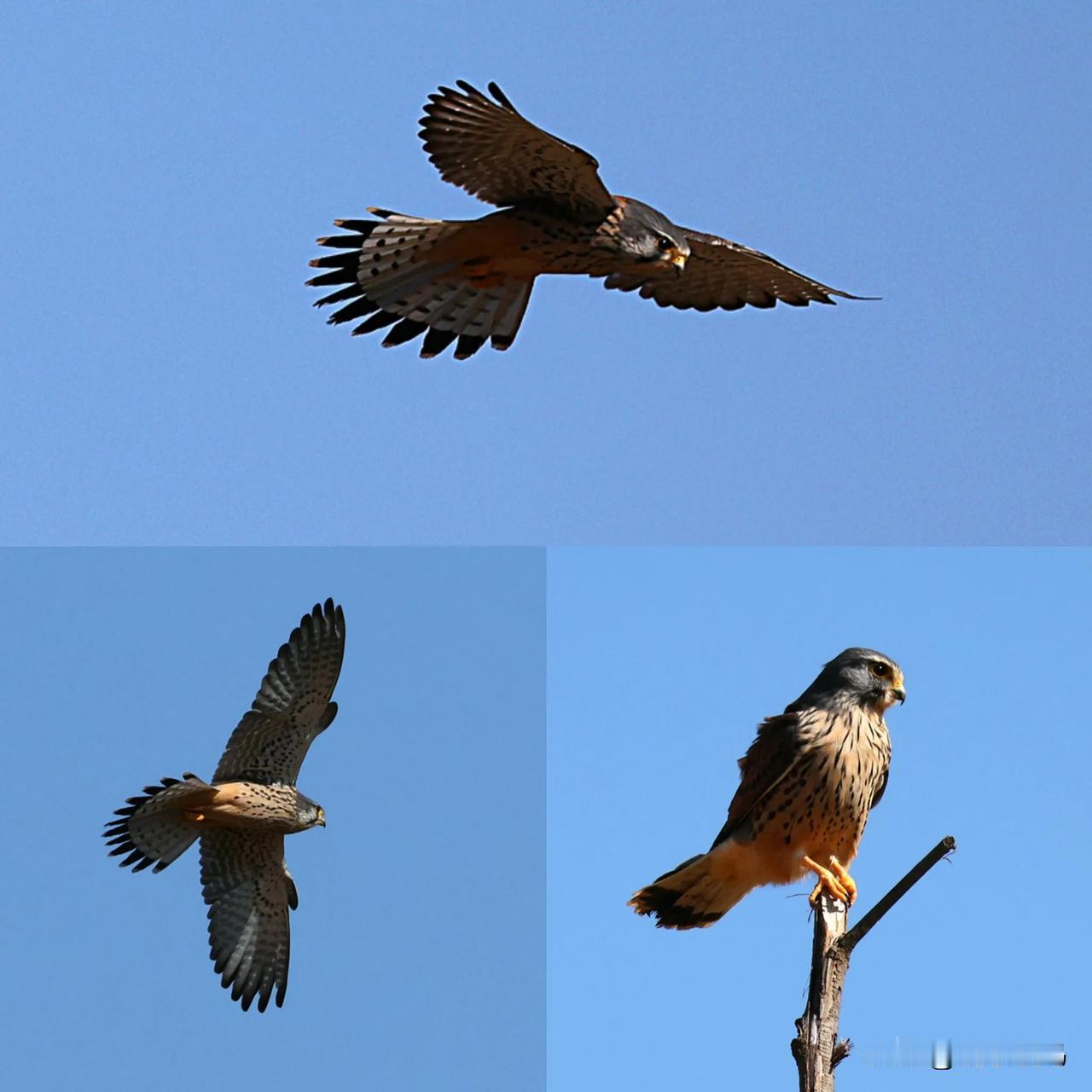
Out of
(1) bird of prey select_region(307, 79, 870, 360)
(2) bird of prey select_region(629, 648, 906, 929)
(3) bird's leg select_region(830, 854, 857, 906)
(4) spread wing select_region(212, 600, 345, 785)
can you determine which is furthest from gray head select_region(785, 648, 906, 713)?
(4) spread wing select_region(212, 600, 345, 785)

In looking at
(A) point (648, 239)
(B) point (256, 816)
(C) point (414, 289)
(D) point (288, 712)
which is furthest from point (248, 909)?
(A) point (648, 239)

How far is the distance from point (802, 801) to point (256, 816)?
10.1 ft

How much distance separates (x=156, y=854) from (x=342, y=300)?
114 inches

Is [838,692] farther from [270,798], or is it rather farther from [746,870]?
[270,798]

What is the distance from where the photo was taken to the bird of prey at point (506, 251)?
6875 mm

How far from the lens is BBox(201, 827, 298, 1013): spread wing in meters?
9.55

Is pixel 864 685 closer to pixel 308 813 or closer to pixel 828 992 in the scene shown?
pixel 828 992

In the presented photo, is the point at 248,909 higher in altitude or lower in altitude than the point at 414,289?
lower

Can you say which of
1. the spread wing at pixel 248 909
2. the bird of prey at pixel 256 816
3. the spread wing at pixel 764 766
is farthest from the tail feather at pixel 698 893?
the spread wing at pixel 248 909

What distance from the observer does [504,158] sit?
6.93 m

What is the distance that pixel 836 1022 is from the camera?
591 cm

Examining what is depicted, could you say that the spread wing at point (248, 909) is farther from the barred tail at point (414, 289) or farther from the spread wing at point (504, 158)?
the spread wing at point (504, 158)

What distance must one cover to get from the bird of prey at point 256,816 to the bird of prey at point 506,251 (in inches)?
90.4

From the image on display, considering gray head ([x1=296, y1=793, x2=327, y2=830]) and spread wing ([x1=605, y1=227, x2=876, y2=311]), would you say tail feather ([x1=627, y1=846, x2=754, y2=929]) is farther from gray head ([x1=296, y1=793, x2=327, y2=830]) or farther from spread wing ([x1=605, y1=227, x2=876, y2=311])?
gray head ([x1=296, y1=793, x2=327, y2=830])
